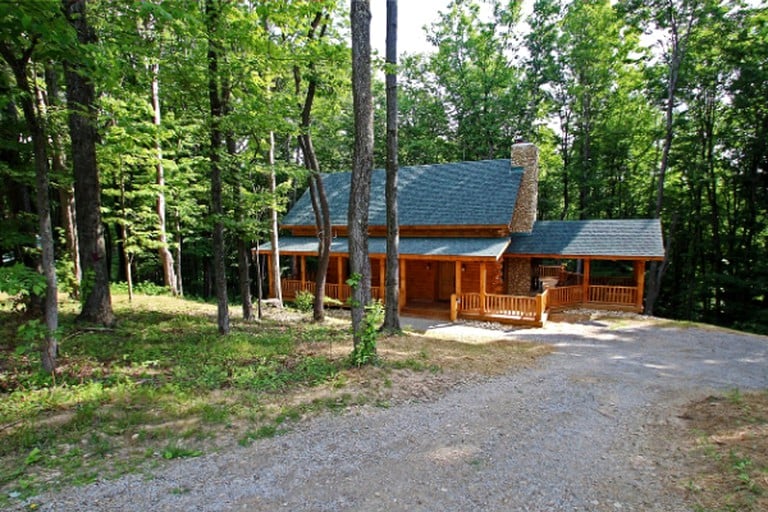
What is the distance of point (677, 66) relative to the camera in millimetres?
17438

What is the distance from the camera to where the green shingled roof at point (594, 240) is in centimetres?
1451

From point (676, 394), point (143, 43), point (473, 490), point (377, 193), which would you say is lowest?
point (676, 394)

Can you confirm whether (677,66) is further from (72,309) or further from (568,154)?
(72,309)

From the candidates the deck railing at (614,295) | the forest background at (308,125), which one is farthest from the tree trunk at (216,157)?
A: the deck railing at (614,295)

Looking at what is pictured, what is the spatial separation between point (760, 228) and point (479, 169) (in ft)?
46.7

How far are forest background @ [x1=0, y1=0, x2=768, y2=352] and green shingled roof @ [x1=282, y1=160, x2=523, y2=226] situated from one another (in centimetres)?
265

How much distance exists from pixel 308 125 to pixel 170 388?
8127mm

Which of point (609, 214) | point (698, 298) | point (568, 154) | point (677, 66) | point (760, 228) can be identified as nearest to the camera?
point (677, 66)

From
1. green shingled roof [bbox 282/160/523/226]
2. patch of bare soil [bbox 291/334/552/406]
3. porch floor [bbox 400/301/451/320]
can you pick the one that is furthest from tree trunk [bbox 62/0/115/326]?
green shingled roof [bbox 282/160/523/226]

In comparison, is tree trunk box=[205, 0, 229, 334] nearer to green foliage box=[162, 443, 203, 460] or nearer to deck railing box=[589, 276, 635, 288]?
green foliage box=[162, 443, 203, 460]

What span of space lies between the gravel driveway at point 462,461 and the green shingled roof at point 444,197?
9.95 meters

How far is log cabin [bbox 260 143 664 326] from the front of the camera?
1409 cm

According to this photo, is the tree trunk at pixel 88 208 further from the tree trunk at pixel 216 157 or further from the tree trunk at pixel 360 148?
the tree trunk at pixel 360 148

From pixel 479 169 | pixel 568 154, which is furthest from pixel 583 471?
pixel 568 154
